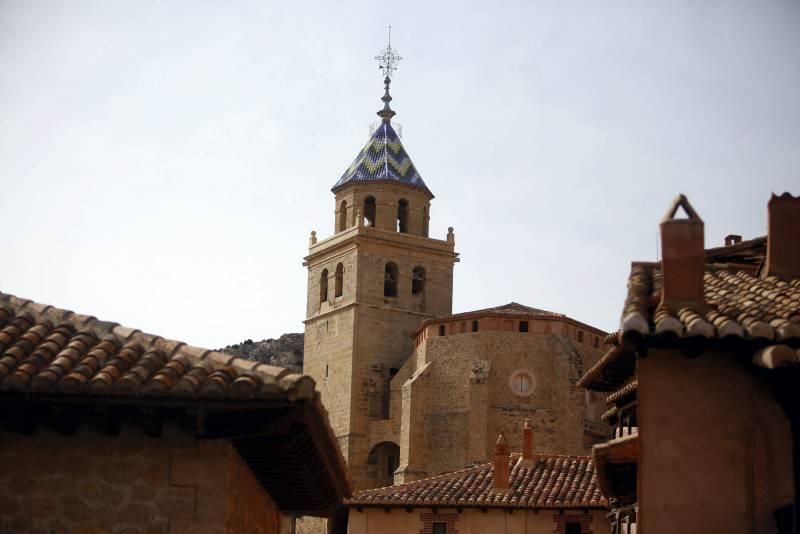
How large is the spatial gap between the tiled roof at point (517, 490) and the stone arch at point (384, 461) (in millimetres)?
24234

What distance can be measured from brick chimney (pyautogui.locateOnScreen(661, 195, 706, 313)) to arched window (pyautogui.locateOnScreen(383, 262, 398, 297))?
51717 mm

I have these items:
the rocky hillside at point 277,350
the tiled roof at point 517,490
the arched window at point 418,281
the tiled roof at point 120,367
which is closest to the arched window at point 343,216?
the arched window at point 418,281

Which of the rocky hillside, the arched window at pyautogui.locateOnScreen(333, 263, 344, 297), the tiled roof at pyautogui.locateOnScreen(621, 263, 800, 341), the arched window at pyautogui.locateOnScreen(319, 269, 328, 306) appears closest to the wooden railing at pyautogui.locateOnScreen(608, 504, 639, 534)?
the tiled roof at pyautogui.locateOnScreen(621, 263, 800, 341)

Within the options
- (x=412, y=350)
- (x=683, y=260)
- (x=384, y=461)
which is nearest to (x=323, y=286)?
(x=412, y=350)

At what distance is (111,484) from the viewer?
10.6 m

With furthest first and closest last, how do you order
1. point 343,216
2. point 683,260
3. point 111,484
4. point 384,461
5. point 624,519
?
point 343,216, point 384,461, point 624,519, point 683,260, point 111,484

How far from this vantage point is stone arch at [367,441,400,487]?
59688 mm

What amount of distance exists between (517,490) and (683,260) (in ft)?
72.8

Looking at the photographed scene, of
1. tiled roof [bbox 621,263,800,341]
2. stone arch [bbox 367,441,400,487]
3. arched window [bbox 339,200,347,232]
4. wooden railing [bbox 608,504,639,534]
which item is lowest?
wooden railing [bbox 608,504,639,534]

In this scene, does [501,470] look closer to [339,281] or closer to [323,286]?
[339,281]

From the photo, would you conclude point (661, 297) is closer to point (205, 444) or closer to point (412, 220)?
point (205, 444)

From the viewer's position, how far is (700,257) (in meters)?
11.8

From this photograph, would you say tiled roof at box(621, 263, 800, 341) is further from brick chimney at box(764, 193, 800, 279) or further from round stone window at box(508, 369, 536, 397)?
round stone window at box(508, 369, 536, 397)

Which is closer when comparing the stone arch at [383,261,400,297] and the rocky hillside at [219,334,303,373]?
the stone arch at [383,261,400,297]
